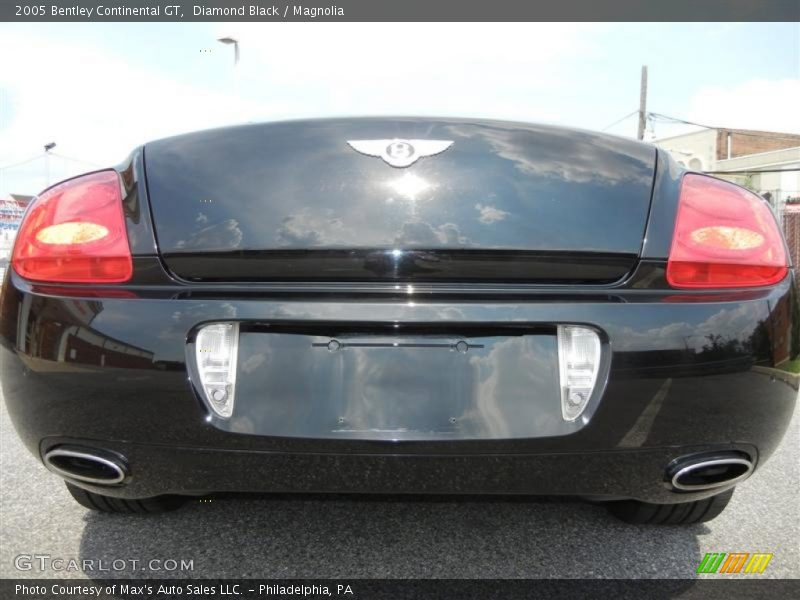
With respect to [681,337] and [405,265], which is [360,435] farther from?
[681,337]

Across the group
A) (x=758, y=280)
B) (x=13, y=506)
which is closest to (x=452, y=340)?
(x=758, y=280)

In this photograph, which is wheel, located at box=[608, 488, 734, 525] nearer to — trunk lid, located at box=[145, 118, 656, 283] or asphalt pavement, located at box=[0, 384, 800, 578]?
asphalt pavement, located at box=[0, 384, 800, 578]

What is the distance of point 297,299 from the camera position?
142 centimetres

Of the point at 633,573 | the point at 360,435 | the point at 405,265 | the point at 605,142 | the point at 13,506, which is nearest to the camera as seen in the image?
the point at 360,435

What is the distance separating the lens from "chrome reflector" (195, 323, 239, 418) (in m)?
1.40

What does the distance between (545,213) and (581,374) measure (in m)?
0.38

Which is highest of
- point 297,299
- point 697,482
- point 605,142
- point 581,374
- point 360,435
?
point 605,142

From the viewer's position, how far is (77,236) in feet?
5.14

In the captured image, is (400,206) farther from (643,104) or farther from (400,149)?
(643,104)

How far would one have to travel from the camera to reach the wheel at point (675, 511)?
1954 millimetres

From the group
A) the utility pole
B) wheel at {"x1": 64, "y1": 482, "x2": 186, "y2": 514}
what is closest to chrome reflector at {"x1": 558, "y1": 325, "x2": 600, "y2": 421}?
wheel at {"x1": 64, "y1": 482, "x2": 186, "y2": 514}

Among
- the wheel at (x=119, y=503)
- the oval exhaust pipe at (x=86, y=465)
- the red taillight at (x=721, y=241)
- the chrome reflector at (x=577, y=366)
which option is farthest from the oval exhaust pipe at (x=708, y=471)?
the wheel at (x=119, y=503)

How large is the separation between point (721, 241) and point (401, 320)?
79 cm

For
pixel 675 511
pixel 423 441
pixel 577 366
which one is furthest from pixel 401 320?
pixel 675 511
